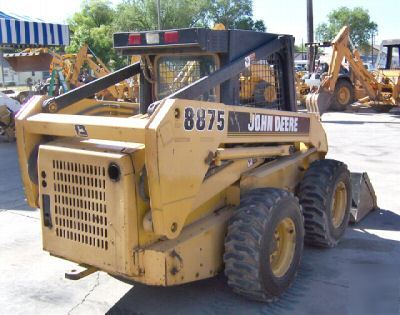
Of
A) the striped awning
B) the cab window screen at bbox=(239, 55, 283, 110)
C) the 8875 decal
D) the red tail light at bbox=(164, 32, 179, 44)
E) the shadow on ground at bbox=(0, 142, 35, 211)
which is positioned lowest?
the shadow on ground at bbox=(0, 142, 35, 211)

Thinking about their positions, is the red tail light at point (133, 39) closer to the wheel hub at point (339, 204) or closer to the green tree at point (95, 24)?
the wheel hub at point (339, 204)

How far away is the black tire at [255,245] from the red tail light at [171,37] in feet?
4.63

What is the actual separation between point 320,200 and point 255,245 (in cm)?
151

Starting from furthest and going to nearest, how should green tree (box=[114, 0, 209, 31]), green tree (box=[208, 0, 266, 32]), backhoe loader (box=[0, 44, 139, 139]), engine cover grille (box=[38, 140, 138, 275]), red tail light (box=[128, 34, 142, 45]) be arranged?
green tree (box=[208, 0, 266, 32])
green tree (box=[114, 0, 209, 31])
backhoe loader (box=[0, 44, 139, 139])
red tail light (box=[128, 34, 142, 45])
engine cover grille (box=[38, 140, 138, 275])

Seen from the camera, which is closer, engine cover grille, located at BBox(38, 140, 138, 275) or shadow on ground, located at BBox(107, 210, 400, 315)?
engine cover grille, located at BBox(38, 140, 138, 275)

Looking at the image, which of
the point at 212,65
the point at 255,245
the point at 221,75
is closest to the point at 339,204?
the point at 255,245

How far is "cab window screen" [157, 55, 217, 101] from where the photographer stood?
179 inches

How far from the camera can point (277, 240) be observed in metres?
4.50

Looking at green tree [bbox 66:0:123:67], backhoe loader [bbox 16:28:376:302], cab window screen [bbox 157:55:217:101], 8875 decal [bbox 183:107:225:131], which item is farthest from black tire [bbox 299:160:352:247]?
green tree [bbox 66:0:123:67]

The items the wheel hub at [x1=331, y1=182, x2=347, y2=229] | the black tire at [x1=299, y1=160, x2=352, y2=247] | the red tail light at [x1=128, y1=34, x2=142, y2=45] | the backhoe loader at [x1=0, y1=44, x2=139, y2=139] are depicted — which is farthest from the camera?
the backhoe loader at [x1=0, y1=44, x2=139, y2=139]

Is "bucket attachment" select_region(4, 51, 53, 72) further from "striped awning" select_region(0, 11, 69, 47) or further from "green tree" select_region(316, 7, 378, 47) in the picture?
"green tree" select_region(316, 7, 378, 47)

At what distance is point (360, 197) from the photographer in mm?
6402

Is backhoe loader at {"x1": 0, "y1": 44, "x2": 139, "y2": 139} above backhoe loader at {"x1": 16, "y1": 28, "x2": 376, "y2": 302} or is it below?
above

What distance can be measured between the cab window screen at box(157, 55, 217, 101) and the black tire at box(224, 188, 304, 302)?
0.99 m
